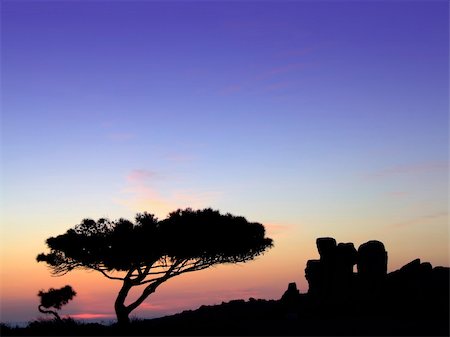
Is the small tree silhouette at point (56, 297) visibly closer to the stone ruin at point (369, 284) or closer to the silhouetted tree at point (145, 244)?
the silhouetted tree at point (145, 244)

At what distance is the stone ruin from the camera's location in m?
35.8

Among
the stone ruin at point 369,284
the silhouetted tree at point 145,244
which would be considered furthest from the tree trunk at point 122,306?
the stone ruin at point 369,284

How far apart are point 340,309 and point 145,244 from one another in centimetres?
1381

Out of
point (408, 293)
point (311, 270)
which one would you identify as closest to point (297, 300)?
point (311, 270)

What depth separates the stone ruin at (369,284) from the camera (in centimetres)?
3581

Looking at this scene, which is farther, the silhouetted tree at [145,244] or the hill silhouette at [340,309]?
the silhouetted tree at [145,244]

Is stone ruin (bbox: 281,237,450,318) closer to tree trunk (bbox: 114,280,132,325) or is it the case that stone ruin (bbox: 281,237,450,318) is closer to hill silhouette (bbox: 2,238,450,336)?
hill silhouette (bbox: 2,238,450,336)

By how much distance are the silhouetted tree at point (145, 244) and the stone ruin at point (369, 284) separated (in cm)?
580

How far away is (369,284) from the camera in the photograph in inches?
1548

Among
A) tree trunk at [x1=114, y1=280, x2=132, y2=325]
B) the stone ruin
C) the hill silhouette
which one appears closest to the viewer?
the hill silhouette

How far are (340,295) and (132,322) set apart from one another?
14.3 meters

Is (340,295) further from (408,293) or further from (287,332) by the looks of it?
(287,332)

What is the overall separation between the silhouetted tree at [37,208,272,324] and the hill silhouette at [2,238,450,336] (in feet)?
11.9

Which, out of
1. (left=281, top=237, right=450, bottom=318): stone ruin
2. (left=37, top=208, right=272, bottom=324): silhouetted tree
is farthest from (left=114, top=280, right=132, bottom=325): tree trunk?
(left=281, top=237, right=450, bottom=318): stone ruin
